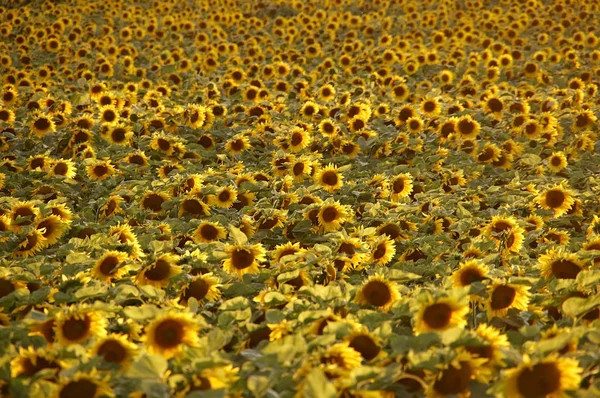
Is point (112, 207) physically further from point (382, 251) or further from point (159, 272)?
point (382, 251)

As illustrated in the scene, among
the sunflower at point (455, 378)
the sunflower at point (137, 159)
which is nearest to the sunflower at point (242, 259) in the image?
the sunflower at point (455, 378)

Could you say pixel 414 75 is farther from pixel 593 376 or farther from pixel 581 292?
pixel 593 376

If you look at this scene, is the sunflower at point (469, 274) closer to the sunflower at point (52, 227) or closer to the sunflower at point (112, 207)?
the sunflower at point (52, 227)

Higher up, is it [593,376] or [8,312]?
[593,376]

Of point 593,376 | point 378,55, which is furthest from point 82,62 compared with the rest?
point 593,376

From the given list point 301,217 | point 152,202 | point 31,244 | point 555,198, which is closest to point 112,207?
point 152,202

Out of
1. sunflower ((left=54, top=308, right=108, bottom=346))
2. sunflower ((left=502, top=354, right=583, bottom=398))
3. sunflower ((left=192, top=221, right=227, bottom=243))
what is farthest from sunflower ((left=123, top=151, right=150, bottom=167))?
sunflower ((left=502, top=354, right=583, bottom=398))

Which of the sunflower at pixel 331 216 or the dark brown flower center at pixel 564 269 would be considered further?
the sunflower at pixel 331 216
